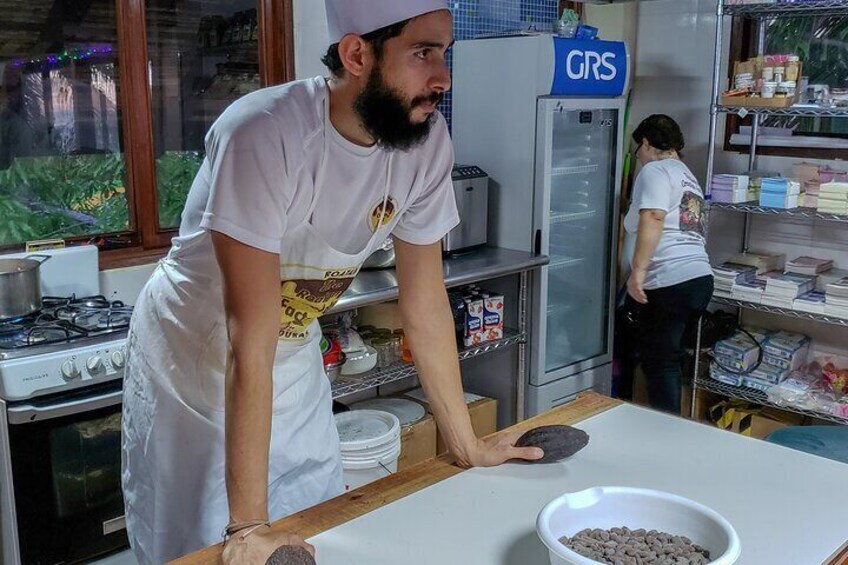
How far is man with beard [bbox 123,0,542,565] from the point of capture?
1.13 metres

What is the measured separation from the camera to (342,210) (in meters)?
1.32

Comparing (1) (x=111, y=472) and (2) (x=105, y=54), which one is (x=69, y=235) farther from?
(1) (x=111, y=472)

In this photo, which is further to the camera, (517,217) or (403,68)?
(517,217)

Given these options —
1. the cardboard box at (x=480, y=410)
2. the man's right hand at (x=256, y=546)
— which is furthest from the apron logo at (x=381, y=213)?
the cardboard box at (x=480, y=410)

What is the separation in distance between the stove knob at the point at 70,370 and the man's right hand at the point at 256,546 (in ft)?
3.58

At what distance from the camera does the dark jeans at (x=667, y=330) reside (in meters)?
3.28

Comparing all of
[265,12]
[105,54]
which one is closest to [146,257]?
[105,54]

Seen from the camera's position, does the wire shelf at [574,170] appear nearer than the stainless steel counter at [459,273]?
No

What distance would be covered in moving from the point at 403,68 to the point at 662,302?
93.4 inches

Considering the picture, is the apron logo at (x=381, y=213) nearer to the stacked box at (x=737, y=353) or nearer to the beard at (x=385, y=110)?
the beard at (x=385, y=110)

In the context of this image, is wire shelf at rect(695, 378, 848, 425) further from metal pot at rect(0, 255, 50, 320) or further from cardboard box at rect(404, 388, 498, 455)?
metal pot at rect(0, 255, 50, 320)

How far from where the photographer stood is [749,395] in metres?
3.38

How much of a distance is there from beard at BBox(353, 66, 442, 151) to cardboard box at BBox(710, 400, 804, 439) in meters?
2.63

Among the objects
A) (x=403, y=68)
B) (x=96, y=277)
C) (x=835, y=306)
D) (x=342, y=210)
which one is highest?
(x=403, y=68)
